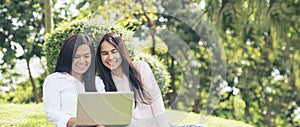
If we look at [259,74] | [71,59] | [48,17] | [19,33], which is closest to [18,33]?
[19,33]

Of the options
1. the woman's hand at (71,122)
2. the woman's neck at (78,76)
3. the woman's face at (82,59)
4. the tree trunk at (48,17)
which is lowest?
the woman's hand at (71,122)

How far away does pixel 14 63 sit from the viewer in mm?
5820

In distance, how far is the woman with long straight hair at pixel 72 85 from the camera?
2.43 metres

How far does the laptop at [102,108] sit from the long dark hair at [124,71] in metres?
0.11

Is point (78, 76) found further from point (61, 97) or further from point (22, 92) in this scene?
point (22, 92)

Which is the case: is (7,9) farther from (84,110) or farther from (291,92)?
(84,110)

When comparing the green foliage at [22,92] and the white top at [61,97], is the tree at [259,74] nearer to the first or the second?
the green foliage at [22,92]

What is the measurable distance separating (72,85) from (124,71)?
0.22 metres

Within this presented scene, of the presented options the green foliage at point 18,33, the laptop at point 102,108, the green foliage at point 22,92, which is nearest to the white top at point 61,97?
the laptop at point 102,108

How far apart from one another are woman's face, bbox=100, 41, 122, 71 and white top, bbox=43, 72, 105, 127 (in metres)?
0.08

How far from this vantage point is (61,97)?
96.6 inches

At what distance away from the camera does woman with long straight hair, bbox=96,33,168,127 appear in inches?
95.6

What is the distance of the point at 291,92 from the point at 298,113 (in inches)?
9.6

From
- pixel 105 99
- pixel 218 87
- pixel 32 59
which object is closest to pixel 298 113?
pixel 32 59
